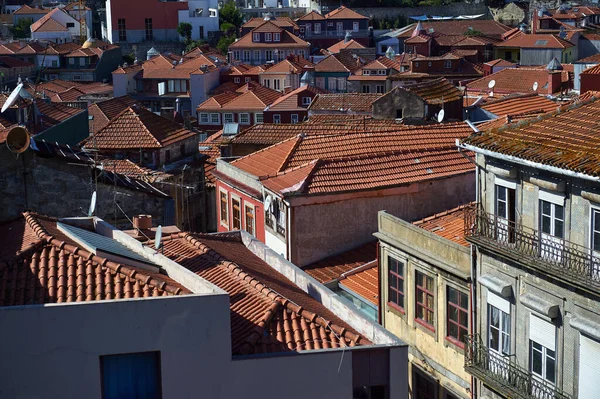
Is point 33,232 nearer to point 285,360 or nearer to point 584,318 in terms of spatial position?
point 285,360

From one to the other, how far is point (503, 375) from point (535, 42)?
65308mm

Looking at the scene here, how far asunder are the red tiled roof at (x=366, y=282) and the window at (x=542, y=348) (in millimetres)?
5066

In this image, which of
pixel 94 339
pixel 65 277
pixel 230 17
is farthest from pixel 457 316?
pixel 230 17

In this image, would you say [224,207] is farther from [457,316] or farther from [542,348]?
[542,348]

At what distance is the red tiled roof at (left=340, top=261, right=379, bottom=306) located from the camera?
21375 millimetres

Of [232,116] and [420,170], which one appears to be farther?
[232,116]

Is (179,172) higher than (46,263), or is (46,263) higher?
(46,263)

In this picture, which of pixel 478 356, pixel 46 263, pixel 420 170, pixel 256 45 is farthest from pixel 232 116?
pixel 46 263

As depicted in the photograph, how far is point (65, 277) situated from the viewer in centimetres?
1282

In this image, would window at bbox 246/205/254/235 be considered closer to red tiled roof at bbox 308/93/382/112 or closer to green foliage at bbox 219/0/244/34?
red tiled roof at bbox 308/93/382/112

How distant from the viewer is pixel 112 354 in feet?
39.0

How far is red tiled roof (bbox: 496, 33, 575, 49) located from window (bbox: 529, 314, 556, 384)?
62504mm

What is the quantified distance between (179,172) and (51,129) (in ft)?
17.7

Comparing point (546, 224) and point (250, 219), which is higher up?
point (546, 224)
